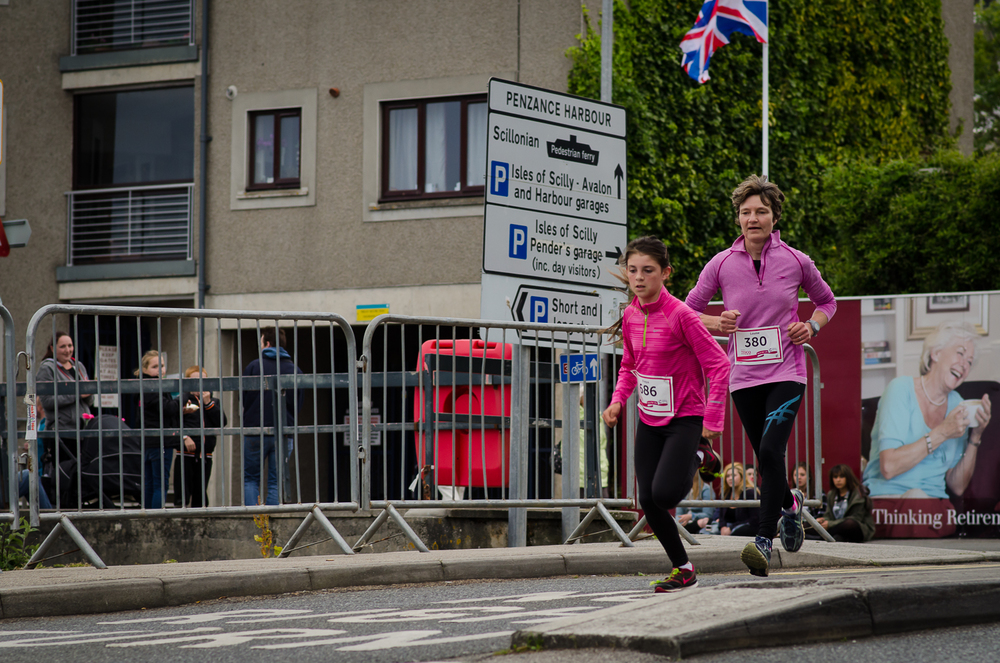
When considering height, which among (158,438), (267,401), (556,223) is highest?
(556,223)

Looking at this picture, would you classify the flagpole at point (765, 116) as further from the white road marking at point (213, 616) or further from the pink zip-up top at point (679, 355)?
the white road marking at point (213, 616)

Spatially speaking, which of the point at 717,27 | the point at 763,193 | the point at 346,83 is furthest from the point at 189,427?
the point at 717,27

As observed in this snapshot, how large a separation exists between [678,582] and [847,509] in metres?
8.05

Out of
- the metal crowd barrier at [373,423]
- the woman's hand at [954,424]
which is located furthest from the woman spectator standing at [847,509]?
the metal crowd barrier at [373,423]

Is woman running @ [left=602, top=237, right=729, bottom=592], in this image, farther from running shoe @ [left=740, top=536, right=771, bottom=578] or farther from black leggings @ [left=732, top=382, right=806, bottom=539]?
black leggings @ [left=732, top=382, right=806, bottom=539]

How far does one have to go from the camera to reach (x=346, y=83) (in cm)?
2033

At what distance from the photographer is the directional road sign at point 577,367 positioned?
29.5ft

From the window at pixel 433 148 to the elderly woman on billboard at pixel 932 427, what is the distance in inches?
313

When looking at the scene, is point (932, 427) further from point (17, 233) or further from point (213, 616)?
point (213, 616)

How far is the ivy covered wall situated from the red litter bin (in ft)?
35.1

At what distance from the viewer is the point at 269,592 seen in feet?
22.5

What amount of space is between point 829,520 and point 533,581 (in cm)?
696

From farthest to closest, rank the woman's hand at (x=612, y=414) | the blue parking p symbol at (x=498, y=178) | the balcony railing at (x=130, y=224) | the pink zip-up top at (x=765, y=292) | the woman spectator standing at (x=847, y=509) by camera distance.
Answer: the balcony railing at (x=130, y=224) → the woman spectator standing at (x=847, y=509) → the blue parking p symbol at (x=498, y=178) → the pink zip-up top at (x=765, y=292) → the woman's hand at (x=612, y=414)

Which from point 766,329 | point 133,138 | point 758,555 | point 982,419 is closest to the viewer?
point 758,555
